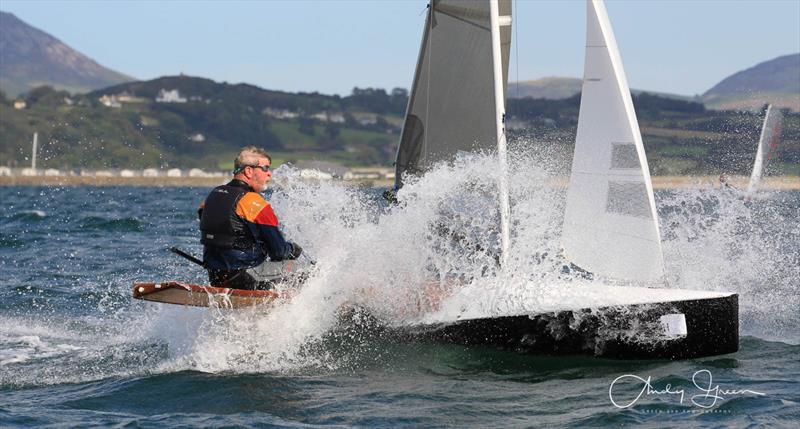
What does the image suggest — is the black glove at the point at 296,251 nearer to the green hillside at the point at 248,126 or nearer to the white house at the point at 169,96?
the green hillside at the point at 248,126

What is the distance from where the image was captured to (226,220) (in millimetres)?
7465

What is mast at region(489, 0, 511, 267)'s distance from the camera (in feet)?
27.0

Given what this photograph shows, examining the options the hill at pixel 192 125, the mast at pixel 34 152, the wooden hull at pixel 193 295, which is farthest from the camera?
the hill at pixel 192 125

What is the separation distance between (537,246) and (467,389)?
178cm

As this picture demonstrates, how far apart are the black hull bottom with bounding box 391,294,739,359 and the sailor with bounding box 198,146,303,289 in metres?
1.80

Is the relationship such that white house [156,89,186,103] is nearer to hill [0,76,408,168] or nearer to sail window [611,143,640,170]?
hill [0,76,408,168]

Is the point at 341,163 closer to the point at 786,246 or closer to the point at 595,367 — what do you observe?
the point at 786,246

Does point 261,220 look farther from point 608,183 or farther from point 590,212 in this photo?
point 608,183
